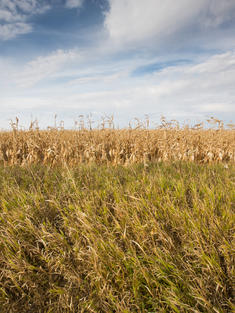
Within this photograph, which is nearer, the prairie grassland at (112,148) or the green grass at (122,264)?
the green grass at (122,264)

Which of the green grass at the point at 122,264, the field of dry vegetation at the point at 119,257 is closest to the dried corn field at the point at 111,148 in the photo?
the field of dry vegetation at the point at 119,257

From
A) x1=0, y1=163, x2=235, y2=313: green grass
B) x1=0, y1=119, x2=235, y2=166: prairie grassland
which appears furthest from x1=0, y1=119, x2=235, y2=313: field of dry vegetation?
x1=0, y1=119, x2=235, y2=166: prairie grassland

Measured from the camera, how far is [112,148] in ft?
26.9

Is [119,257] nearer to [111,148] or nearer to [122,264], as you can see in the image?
[122,264]

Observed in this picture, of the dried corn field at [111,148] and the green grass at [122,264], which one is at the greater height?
the dried corn field at [111,148]

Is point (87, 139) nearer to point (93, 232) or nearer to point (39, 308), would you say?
point (93, 232)

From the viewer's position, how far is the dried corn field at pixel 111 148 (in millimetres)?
7637

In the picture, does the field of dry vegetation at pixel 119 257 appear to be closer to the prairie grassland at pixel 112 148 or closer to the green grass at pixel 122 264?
the green grass at pixel 122 264

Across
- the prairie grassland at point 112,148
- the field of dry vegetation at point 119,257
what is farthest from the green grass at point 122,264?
the prairie grassland at point 112,148

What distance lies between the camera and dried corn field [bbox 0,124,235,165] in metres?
7.64

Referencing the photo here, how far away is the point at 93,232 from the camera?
302 cm

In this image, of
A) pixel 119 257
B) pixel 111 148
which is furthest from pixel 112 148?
pixel 119 257

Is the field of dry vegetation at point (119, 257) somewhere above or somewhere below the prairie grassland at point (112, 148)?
below

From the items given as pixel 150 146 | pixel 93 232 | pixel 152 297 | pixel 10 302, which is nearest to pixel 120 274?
pixel 152 297
